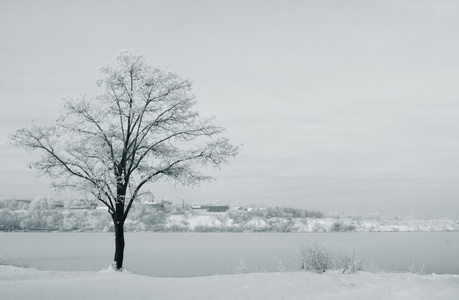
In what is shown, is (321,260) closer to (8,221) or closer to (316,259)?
(316,259)

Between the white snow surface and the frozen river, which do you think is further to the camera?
the frozen river

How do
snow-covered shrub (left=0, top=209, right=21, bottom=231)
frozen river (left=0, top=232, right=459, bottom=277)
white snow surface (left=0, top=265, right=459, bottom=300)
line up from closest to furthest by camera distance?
white snow surface (left=0, top=265, right=459, bottom=300)
frozen river (left=0, top=232, right=459, bottom=277)
snow-covered shrub (left=0, top=209, right=21, bottom=231)

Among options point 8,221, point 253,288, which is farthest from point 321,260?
point 8,221

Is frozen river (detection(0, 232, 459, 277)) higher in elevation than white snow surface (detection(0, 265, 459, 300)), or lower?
lower

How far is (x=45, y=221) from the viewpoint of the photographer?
396ft

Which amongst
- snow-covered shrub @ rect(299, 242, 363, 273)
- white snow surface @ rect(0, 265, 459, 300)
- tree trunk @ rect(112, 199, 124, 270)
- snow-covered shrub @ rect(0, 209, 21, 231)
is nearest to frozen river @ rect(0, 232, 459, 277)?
snow-covered shrub @ rect(299, 242, 363, 273)

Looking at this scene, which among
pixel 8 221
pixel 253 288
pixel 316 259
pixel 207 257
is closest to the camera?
pixel 253 288

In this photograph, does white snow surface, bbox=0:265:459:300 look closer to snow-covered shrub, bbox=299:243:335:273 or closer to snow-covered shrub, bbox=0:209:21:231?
snow-covered shrub, bbox=299:243:335:273

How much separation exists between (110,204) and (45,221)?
114969 millimetres

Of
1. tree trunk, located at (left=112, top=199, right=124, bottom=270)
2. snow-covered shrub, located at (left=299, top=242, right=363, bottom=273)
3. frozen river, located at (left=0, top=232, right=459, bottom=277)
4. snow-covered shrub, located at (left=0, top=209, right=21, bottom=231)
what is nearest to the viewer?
snow-covered shrub, located at (left=299, top=242, right=363, bottom=273)

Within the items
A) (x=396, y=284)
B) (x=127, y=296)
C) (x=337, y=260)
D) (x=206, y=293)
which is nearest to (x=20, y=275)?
(x=127, y=296)

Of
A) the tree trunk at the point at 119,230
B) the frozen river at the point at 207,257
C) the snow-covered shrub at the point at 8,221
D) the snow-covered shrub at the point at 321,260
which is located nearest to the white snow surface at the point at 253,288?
the snow-covered shrub at the point at 321,260

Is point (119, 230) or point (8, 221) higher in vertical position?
point (119, 230)

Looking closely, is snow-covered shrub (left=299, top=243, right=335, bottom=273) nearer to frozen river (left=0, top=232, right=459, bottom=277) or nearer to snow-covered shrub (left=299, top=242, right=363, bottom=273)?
snow-covered shrub (left=299, top=242, right=363, bottom=273)
